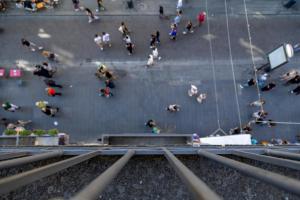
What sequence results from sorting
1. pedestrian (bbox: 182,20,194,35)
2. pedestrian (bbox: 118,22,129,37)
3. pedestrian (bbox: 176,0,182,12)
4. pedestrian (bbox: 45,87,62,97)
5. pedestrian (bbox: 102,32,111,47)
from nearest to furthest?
pedestrian (bbox: 45,87,62,97)
pedestrian (bbox: 102,32,111,47)
pedestrian (bbox: 118,22,129,37)
pedestrian (bbox: 182,20,194,35)
pedestrian (bbox: 176,0,182,12)

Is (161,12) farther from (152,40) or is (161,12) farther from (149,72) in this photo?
(149,72)

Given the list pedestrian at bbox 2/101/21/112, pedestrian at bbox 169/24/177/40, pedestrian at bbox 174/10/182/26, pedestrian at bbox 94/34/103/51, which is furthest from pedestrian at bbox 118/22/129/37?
pedestrian at bbox 2/101/21/112

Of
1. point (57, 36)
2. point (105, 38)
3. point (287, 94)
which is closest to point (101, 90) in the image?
point (105, 38)

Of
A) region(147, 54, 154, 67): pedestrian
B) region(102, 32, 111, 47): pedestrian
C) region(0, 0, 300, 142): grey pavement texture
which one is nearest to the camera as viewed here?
region(0, 0, 300, 142): grey pavement texture

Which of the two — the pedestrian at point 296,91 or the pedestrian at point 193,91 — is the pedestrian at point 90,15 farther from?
the pedestrian at point 296,91

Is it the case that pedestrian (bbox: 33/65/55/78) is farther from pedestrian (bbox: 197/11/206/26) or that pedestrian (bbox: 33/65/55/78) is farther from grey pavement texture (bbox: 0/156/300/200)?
pedestrian (bbox: 197/11/206/26)

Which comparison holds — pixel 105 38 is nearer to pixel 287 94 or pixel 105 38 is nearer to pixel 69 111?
pixel 69 111

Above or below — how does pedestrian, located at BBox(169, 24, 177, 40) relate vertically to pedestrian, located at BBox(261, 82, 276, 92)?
above
